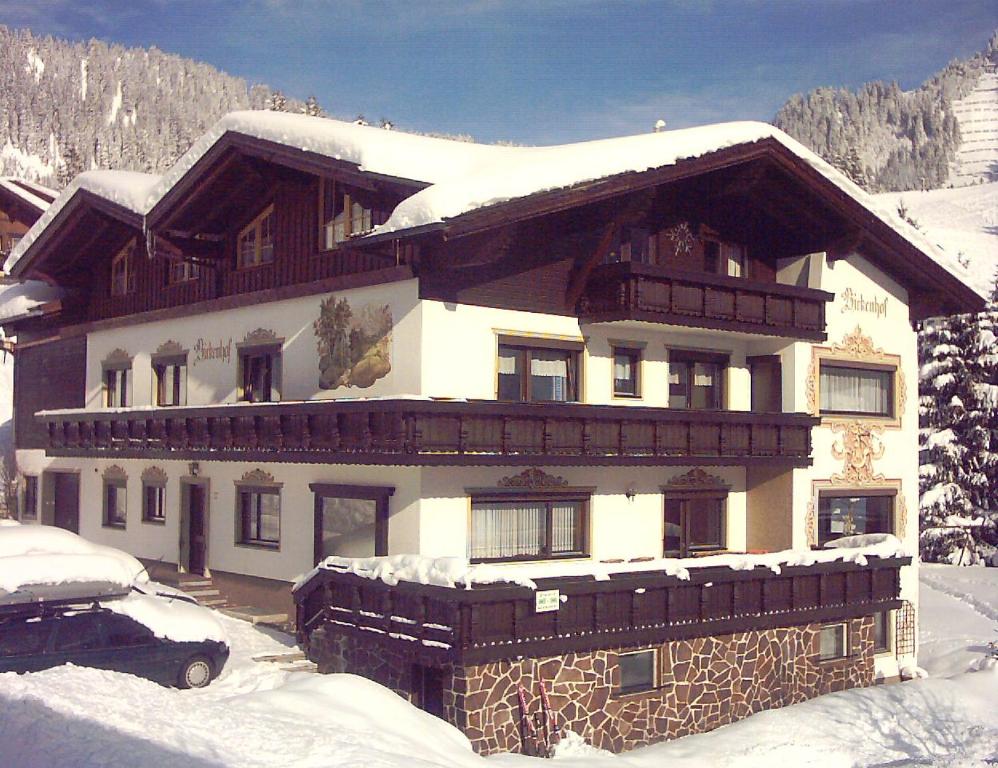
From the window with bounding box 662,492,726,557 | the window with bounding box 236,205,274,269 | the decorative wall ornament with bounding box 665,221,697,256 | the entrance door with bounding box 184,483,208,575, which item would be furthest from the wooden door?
the decorative wall ornament with bounding box 665,221,697,256

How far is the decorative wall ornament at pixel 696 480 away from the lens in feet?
83.1

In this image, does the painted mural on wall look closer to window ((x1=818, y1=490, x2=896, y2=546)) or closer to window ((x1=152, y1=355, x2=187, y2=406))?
window ((x1=152, y1=355, x2=187, y2=406))

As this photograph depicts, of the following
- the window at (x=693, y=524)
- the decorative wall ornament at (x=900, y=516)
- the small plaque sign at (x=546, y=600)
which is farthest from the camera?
the decorative wall ornament at (x=900, y=516)

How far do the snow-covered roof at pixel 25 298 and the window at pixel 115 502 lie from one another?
5.79 metres

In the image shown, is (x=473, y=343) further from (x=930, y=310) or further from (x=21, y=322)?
(x=21, y=322)

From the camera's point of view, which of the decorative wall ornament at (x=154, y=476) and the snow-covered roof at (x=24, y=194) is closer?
the decorative wall ornament at (x=154, y=476)

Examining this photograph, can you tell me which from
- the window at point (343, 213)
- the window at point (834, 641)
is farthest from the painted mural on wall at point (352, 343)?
the window at point (834, 641)

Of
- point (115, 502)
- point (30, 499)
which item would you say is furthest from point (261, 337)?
point (30, 499)

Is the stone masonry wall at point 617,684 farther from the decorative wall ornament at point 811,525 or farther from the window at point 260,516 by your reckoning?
the window at point 260,516

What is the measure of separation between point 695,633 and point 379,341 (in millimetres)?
7979

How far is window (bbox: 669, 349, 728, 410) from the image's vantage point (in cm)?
2559

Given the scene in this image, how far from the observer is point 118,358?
30.9 meters

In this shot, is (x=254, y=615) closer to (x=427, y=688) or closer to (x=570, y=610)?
(x=427, y=688)

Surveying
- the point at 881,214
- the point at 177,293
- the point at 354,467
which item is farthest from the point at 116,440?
the point at 881,214
